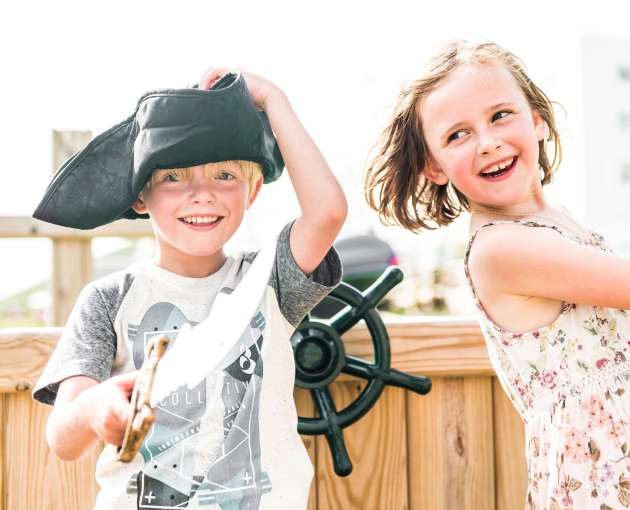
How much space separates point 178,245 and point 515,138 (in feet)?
2.07

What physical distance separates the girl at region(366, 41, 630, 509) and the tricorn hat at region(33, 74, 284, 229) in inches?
13.8

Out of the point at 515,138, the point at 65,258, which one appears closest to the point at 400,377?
the point at 515,138

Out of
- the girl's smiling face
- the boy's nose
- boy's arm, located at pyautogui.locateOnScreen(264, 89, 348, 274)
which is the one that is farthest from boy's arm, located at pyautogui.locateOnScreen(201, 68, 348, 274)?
the girl's smiling face

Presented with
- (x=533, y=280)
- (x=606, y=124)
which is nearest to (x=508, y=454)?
(x=533, y=280)

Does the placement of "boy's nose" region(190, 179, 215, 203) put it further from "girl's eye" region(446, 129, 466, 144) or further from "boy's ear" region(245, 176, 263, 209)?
"girl's eye" region(446, 129, 466, 144)

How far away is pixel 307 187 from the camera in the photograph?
135 centimetres

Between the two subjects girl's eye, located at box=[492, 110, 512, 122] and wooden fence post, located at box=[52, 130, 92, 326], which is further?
wooden fence post, located at box=[52, 130, 92, 326]

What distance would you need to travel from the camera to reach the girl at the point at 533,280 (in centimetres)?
Answer: 140

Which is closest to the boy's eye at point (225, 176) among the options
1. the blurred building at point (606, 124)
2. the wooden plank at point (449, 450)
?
the wooden plank at point (449, 450)

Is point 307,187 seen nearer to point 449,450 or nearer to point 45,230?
point 449,450

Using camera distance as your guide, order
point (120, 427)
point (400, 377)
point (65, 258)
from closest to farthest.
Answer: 1. point (120, 427)
2. point (400, 377)
3. point (65, 258)

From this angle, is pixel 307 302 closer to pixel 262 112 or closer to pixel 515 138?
pixel 262 112

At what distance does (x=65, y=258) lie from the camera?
254 centimetres

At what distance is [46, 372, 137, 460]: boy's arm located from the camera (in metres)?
0.96
